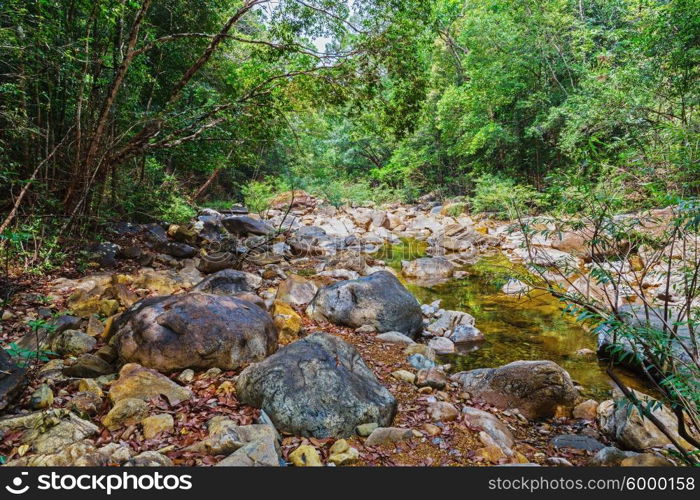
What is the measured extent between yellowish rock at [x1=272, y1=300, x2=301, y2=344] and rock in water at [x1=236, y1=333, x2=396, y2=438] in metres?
1.20

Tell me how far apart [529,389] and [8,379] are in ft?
14.0

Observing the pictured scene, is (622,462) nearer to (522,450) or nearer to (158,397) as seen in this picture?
(522,450)

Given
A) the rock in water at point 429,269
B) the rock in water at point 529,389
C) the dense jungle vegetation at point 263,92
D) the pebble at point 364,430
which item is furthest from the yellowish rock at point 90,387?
the rock in water at point 429,269

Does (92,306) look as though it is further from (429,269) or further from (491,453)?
(429,269)

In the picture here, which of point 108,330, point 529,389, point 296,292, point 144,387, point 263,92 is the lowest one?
point 296,292

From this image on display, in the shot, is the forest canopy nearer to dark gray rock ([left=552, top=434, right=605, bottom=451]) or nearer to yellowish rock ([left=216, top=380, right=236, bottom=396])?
dark gray rock ([left=552, top=434, right=605, bottom=451])

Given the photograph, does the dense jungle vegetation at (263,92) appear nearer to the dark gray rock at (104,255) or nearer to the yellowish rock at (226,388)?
the dark gray rock at (104,255)

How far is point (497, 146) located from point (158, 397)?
20102 millimetres

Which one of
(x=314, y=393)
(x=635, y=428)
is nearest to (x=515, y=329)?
(x=635, y=428)

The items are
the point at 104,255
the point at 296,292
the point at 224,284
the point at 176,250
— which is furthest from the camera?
the point at 176,250

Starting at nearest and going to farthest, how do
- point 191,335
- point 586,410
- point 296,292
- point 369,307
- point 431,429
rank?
1. point 431,429
2. point 191,335
3. point 586,410
4. point 369,307
5. point 296,292

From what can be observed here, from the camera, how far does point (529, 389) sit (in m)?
3.50

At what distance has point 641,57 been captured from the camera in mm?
10016
